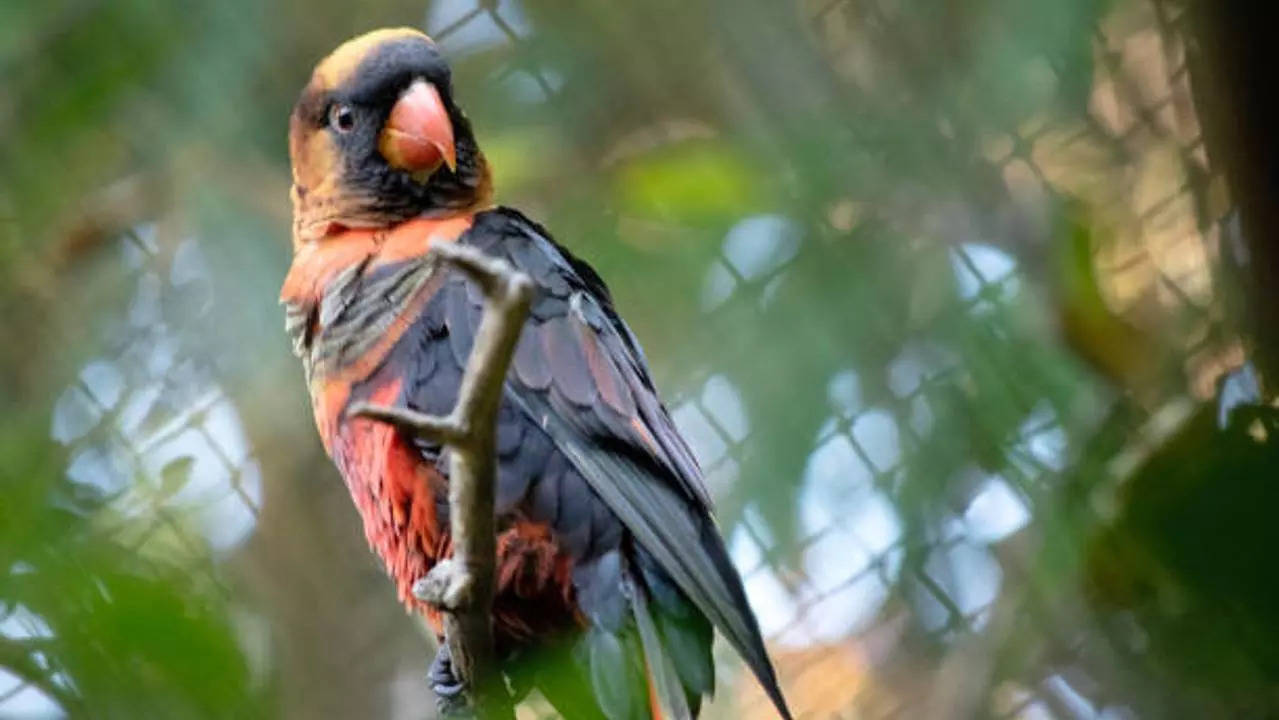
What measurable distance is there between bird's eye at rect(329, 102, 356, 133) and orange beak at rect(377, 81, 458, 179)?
0.25ft

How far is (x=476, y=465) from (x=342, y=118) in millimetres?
1000

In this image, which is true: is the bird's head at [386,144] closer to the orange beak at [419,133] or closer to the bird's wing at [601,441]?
the orange beak at [419,133]

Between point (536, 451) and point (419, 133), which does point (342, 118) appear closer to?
point (419, 133)

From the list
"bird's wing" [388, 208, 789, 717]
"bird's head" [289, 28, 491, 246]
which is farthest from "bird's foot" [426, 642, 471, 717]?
"bird's head" [289, 28, 491, 246]

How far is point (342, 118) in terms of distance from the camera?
1.87 metres

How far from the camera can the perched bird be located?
1.44 m

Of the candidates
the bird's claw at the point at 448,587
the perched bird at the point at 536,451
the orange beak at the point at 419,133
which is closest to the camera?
the bird's claw at the point at 448,587

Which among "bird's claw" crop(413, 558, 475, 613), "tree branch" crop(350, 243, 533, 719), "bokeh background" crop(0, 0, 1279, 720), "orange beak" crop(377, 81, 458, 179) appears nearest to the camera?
"bokeh background" crop(0, 0, 1279, 720)

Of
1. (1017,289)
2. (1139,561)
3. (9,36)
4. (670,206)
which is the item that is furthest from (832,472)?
(1139,561)

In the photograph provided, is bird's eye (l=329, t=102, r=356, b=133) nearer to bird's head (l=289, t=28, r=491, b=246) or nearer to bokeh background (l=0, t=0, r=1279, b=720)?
bird's head (l=289, t=28, r=491, b=246)

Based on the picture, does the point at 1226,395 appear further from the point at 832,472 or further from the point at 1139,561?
the point at 832,472

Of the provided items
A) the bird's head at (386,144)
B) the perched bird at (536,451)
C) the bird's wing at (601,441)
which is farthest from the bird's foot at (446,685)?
the bird's head at (386,144)

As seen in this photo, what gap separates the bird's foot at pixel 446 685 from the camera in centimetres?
146

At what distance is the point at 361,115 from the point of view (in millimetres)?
1851
